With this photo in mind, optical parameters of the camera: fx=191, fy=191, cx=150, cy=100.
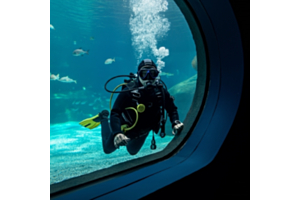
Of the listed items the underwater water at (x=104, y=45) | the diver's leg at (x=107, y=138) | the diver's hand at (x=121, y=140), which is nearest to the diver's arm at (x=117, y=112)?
the diver's hand at (x=121, y=140)

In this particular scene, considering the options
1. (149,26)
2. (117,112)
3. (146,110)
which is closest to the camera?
(117,112)

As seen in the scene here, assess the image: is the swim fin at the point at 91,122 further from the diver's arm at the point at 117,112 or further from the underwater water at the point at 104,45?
the underwater water at the point at 104,45

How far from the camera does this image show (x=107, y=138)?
140 inches

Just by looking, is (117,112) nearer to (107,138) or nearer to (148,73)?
(148,73)

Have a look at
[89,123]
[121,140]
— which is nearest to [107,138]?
[89,123]

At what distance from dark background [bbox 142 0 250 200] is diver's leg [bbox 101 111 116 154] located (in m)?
2.20

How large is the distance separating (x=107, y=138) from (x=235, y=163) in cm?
268

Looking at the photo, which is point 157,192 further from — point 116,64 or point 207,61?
point 116,64

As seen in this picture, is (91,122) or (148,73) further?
(91,122)

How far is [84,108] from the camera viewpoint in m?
21.1

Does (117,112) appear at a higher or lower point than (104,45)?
lower

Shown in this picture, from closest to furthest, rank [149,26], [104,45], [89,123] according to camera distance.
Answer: [89,123] → [149,26] → [104,45]

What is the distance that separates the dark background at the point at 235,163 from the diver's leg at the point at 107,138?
2.20 m

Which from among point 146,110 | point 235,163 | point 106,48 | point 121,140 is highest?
point 106,48
